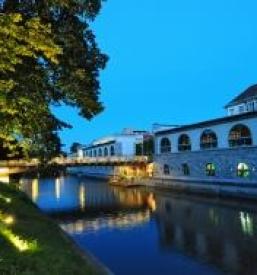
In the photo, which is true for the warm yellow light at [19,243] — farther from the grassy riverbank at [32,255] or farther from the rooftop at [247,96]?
the rooftop at [247,96]

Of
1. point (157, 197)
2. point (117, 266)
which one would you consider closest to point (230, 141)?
point (157, 197)

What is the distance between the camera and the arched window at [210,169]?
73.0 metres

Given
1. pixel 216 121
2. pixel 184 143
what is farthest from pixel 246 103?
pixel 216 121

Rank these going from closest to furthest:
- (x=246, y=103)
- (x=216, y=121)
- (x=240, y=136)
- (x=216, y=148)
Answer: (x=240, y=136) < (x=216, y=121) < (x=216, y=148) < (x=246, y=103)

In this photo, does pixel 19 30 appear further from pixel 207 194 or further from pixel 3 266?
pixel 207 194

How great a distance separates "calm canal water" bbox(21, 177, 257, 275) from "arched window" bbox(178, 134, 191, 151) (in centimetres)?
1420

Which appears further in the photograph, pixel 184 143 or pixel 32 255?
pixel 184 143

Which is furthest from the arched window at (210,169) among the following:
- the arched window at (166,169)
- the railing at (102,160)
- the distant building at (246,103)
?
the railing at (102,160)

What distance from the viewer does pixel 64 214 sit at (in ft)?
185

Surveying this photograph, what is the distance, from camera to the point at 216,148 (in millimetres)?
72438

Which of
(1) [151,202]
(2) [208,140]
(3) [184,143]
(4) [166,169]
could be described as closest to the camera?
(1) [151,202]

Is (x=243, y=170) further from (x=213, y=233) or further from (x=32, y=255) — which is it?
(x=32, y=255)

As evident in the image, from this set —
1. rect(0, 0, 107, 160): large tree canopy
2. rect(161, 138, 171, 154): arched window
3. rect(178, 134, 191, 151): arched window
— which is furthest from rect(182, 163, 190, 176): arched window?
rect(0, 0, 107, 160): large tree canopy

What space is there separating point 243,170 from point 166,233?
1092 inches
